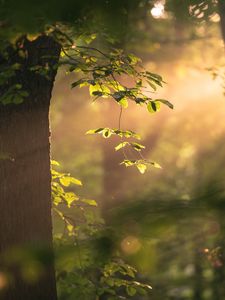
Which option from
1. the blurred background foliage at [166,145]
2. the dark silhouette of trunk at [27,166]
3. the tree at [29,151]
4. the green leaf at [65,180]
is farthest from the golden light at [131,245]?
the green leaf at [65,180]

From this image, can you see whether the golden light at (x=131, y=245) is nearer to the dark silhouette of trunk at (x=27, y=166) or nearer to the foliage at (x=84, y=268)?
the dark silhouette of trunk at (x=27, y=166)

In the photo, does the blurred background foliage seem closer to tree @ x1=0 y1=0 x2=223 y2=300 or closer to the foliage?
the foliage

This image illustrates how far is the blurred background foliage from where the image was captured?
1.43m

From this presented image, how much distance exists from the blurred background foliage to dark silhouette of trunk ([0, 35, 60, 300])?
0.84m

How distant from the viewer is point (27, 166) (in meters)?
5.20

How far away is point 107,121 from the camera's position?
21.7 m

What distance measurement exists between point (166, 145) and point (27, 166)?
24769 millimetres

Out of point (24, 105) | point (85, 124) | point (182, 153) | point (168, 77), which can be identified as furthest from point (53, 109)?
point (24, 105)

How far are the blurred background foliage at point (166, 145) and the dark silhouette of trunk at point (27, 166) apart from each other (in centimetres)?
84

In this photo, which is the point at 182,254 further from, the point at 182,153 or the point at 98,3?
the point at 182,153

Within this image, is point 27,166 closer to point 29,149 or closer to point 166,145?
point 29,149

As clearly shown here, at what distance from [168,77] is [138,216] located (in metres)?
23.0

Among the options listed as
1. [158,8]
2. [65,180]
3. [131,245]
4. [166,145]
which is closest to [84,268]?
[65,180]

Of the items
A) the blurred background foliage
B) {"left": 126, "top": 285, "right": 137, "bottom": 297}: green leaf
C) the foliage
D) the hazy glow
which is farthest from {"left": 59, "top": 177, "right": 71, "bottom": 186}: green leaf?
the hazy glow
